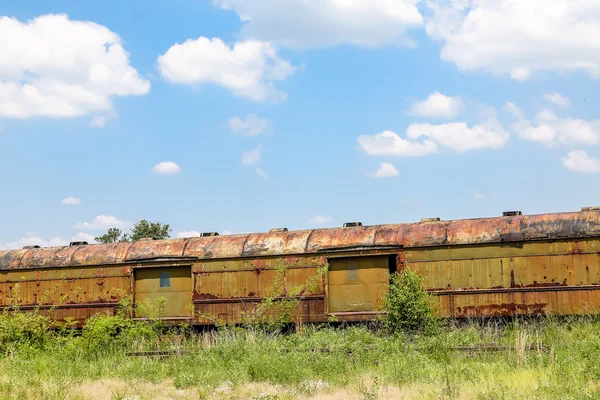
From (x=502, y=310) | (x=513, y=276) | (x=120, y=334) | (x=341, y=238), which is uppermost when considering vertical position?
(x=341, y=238)

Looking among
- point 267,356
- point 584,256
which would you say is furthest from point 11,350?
point 584,256

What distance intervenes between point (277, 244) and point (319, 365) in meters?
5.87

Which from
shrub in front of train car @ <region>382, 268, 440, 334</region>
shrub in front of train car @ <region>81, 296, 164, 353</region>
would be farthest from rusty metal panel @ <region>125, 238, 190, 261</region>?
shrub in front of train car @ <region>382, 268, 440, 334</region>

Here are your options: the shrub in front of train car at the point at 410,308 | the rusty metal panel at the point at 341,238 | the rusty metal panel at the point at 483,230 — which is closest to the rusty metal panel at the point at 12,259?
the rusty metal panel at the point at 341,238

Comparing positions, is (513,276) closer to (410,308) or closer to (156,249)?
(410,308)

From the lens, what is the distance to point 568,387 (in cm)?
908

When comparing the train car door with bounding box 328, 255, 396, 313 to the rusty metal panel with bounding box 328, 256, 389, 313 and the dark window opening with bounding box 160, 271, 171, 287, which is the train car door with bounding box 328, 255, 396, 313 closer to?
the rusty metal panel with bounding box 328, 256, 389, 313

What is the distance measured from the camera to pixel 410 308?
14.8m

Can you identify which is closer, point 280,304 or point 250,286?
point 280,304

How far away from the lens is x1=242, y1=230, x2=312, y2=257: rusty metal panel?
659 inches

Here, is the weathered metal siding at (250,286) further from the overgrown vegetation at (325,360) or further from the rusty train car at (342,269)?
the overgrown vegetation at (325,360)

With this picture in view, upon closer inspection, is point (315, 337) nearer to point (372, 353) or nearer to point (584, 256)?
point (372, 353)

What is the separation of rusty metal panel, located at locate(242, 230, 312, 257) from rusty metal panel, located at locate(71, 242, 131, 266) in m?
3.88

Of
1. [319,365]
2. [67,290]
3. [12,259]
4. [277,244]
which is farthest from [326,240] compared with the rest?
[12,259]
